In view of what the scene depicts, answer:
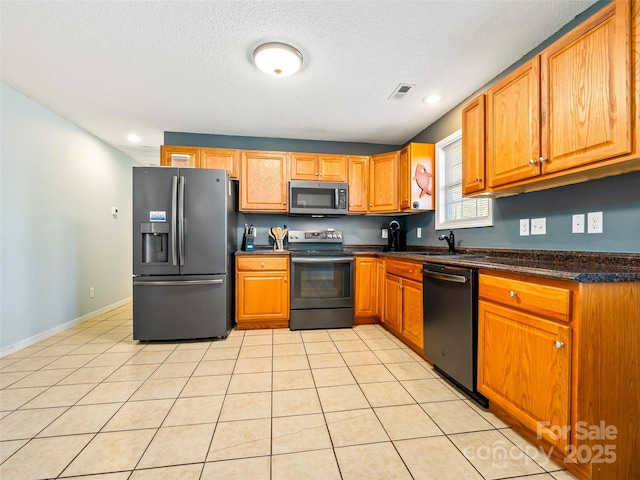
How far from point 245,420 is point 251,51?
8.17ft

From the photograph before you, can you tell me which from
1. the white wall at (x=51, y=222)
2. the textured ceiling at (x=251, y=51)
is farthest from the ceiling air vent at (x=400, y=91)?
the white wall at (x=51, y=222)

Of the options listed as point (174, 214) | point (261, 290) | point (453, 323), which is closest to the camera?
point (453, 323)

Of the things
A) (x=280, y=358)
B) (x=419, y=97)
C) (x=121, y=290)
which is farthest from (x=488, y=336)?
(x=121, y=290)

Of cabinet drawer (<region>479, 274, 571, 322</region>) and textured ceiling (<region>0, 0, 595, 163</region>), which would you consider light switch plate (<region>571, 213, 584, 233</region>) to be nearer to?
cabinet drawer (<region>479, 274, 571, 322</region>)

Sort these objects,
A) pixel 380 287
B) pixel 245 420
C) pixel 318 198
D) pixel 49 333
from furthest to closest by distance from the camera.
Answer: pixel 318 198 → pixel 380 287 → pixel 49 333 → pixel 245 420

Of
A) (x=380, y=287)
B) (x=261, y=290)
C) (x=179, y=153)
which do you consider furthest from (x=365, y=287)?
(x=179, y=153)

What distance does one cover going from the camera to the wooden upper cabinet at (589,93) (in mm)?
1226

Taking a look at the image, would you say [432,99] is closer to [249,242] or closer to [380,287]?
[380,287]

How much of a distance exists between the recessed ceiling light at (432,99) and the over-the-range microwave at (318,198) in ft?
4.27

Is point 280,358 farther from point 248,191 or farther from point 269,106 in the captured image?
point 269,106

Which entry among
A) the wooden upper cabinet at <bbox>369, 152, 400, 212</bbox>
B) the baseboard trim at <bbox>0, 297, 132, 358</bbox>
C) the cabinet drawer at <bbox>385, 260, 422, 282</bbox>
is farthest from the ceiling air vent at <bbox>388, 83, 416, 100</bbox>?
the baseboard trim at <bbox>0, 297, 132, 358</bbox>

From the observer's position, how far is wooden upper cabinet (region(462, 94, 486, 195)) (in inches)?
81.8

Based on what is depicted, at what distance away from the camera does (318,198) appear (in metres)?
3.58

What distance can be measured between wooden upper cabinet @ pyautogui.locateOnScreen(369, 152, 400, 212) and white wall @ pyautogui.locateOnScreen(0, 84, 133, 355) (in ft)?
12.1
